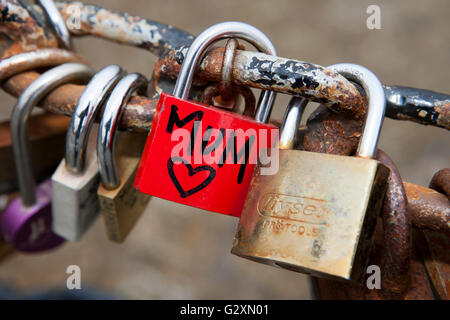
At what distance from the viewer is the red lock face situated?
43 cm

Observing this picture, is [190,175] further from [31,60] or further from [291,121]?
[31,60]

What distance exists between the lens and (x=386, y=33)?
1594mm

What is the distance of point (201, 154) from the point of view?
1.43 feet

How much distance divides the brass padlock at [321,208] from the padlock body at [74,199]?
0.26 m

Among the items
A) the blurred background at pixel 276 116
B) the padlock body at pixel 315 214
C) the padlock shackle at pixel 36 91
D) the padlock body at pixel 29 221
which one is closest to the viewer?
the padlock body at pixel 315 214

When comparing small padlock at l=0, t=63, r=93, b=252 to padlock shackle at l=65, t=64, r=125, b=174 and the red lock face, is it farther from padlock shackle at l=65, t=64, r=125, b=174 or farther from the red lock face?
the red lock face

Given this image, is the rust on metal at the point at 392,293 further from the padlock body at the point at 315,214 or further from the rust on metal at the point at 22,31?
the rust on metal at the point at 22,31

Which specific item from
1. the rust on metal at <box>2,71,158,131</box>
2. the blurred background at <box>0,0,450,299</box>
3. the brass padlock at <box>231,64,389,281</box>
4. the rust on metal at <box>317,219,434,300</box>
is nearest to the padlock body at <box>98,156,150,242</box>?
the rust on metal at <box>2,71,158,131</box>

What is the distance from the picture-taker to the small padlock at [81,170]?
18.2 inches

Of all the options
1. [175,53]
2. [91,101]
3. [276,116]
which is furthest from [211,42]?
[276,116]

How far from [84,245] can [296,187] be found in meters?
1.41

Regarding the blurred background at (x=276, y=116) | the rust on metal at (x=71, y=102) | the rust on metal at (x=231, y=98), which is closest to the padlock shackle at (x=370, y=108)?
the rust on metal at (x=231, y=98)

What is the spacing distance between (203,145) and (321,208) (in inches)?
5.4
